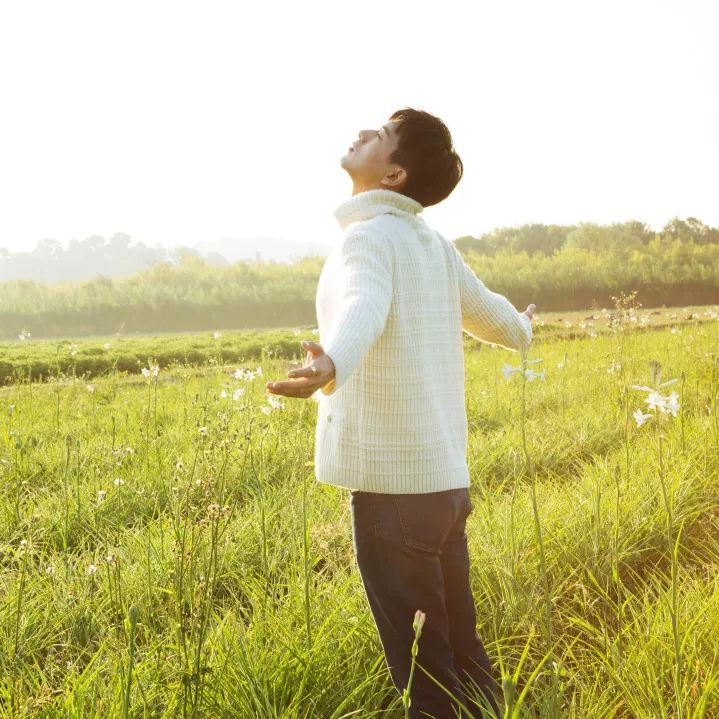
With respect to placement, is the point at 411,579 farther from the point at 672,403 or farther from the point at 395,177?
the point at 395,177

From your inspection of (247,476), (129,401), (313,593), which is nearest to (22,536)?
(247,476)

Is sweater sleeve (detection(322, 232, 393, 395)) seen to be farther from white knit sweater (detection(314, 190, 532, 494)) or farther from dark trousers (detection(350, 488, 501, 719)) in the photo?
dark trousers (detection(350, 488, 501, 719))

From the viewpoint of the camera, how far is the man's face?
201 centimetres

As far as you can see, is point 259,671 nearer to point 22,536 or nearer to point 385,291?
point 385,291

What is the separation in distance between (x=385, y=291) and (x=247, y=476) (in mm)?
2683

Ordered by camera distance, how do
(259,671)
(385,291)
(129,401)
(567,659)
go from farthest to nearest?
(129,401) < (567,659) < (259,671) < (385,291)

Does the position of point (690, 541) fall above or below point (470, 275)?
below

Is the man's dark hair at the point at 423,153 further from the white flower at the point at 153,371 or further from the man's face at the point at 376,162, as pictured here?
A: the white flower at the point at 153,371

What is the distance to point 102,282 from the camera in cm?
3388

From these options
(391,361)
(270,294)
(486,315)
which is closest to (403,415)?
(391,361)

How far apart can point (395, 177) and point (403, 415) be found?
0.71 metres

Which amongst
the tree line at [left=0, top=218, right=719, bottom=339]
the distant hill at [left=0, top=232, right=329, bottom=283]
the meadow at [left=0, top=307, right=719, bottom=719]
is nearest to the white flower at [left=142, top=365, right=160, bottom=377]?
the meadow at [left=0, top=307, right=719, bottom=719]

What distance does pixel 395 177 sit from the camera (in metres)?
2.03

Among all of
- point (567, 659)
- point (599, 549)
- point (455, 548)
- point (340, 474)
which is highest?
point (340, 474)
